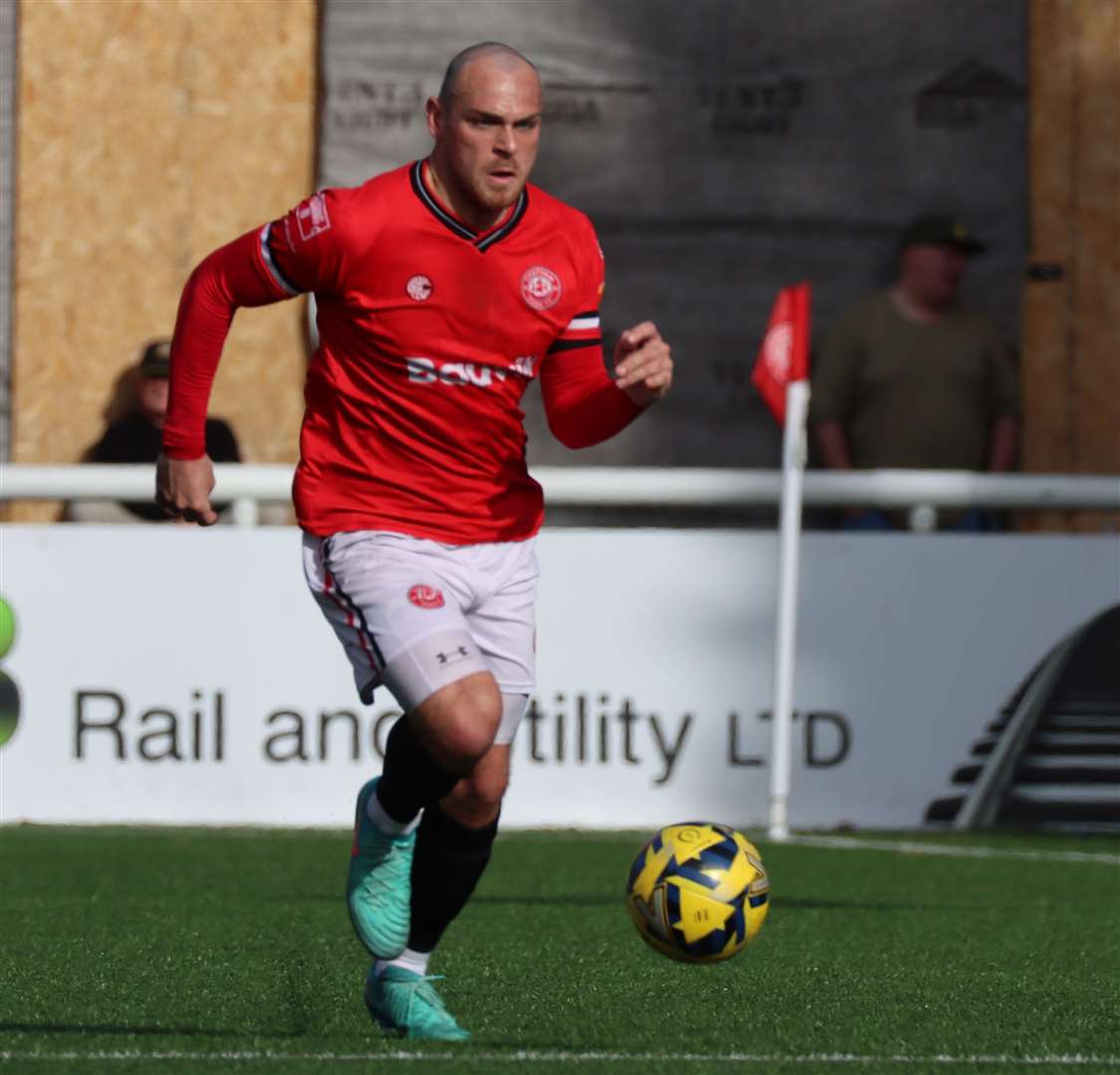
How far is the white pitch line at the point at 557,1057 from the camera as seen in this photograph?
4895 millimetres

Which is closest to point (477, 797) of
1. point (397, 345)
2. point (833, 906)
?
point (397, 345)

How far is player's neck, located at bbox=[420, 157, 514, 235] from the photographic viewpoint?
223 inches

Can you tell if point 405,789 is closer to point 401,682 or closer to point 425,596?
point 401,682

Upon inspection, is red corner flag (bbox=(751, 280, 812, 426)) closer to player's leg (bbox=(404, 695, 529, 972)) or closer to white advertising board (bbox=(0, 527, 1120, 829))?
white advertising board (bbox=(0, 527, 1120, 829))

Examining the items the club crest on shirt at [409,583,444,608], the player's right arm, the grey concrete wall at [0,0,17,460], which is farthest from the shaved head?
the grey concrete wall at [0,0,17,460]

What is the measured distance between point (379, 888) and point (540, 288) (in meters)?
1.37

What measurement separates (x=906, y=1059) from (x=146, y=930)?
283cm

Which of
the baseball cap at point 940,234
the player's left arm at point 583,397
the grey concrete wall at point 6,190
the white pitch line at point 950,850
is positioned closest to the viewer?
the player's left arm at point 583,397

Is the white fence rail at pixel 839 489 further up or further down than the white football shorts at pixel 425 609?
further up

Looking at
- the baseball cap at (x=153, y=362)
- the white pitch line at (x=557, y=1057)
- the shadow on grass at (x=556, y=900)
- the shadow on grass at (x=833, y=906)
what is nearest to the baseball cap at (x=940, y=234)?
the baseball cap at (x=153, y=362)

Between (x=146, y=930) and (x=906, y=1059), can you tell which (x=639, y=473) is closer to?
(x=146, y=930)

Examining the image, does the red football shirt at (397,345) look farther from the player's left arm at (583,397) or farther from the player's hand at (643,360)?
the player's hand at (643,360)

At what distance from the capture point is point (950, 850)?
9758 mm

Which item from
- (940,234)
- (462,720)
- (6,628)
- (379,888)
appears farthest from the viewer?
(940,234)
